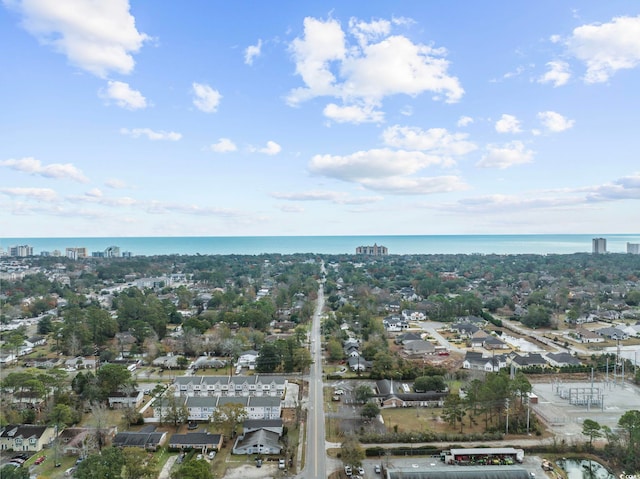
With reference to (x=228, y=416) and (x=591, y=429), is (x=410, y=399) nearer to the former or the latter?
(x=591, y=429)

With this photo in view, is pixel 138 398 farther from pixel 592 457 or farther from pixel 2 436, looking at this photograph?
pixel 592 457

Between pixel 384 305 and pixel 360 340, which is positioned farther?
pixel 384 305

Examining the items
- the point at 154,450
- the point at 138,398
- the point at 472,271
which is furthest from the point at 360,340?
the point at 472,271

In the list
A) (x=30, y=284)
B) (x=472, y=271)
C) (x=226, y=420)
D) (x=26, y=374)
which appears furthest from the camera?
(x=472, y=271)

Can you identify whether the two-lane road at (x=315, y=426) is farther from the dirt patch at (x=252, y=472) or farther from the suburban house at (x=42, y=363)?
the suburban house at (x=42, y=363)

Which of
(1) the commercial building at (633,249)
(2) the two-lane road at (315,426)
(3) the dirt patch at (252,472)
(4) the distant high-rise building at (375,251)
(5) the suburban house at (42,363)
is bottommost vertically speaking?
(5) the suburban house at (42,363)

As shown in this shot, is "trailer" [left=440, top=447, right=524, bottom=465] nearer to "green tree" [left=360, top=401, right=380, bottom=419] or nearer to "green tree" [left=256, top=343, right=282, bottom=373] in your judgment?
"green tree" [left=360, top=401, right=380, bottom=419]

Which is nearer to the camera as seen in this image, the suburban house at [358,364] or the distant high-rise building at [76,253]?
the suburban house at [358,364]

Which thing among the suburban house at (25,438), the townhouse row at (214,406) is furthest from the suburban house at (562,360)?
the suburban house at (25,438)
